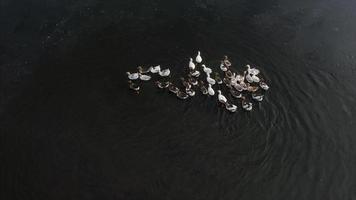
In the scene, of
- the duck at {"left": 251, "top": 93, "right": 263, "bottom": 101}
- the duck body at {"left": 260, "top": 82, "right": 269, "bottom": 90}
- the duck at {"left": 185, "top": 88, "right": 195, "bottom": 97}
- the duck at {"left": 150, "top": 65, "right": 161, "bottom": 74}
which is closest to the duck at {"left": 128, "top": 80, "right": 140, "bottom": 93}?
the duck at {"left": 150, "top": 65, "right": 161, "bottom": 74}

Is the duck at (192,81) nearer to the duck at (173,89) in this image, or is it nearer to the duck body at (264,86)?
the duck at (173,89)

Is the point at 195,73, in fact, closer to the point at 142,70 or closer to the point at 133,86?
the point at 142,70

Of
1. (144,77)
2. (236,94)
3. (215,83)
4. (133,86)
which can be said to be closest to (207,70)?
(215,83)

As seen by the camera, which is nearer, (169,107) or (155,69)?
(169,107)

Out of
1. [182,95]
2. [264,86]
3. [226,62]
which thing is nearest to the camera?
[182,95]

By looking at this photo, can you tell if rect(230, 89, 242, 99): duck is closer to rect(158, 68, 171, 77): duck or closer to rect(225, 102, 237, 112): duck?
rect(225, 102, 237, 112): duck

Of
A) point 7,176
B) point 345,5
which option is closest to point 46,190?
point 7,176

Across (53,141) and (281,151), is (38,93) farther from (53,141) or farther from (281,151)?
(281,151)
